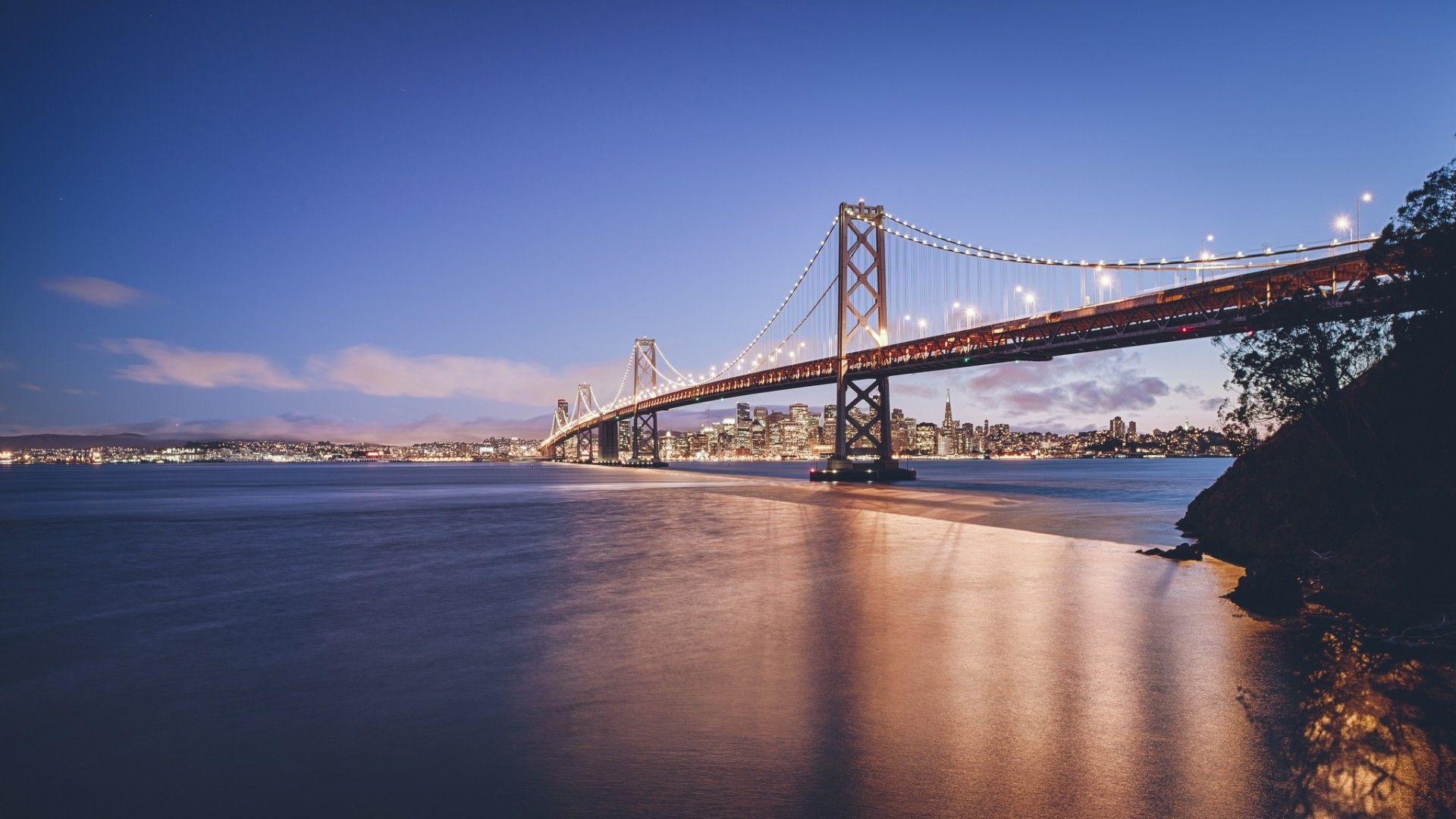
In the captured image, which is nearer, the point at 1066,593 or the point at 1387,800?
the point at 1387,800

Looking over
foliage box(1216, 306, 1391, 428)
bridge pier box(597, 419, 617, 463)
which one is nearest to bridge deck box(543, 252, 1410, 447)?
foliage box(1216, 306, 1391, 428)

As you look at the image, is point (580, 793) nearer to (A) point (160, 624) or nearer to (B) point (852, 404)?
(A) point (160, 624)

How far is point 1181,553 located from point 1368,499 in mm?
5342

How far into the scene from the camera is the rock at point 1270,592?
1096 centimetres

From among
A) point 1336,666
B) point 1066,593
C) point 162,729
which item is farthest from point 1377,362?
point 162,729

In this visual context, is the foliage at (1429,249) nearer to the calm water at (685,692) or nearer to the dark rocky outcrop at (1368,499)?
the dark rocky outcrop at (1368,499)

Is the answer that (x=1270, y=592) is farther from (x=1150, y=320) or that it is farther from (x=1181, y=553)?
(x=1150, y=320)

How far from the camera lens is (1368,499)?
39.2 feet

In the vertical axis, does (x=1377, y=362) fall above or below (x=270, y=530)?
above

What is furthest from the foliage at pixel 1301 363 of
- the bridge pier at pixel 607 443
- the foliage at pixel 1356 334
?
the bridge pier at pixel 607 443

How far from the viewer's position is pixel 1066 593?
12.9m

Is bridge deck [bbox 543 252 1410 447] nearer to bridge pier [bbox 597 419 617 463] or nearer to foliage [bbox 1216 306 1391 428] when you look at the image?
foliage [bbox 1216 306 1391 428]

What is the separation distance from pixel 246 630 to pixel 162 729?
4.49 meters

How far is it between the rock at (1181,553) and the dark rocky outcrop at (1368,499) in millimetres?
378
